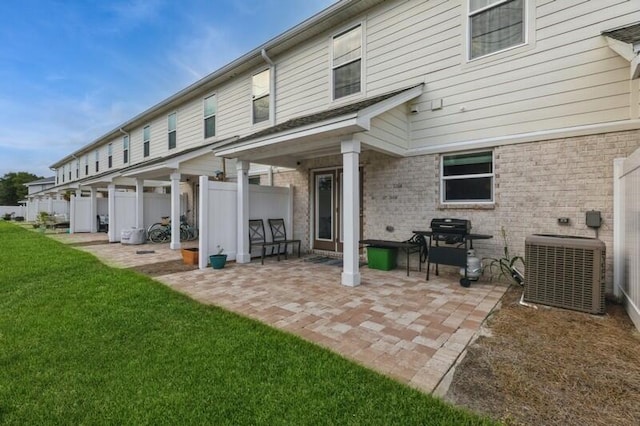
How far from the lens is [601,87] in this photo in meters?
4.66

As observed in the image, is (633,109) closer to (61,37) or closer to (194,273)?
(194,273)

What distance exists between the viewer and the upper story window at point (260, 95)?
32.0 feet

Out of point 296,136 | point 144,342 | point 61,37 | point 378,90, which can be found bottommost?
point 144,342

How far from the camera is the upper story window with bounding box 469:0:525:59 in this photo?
5.39 m

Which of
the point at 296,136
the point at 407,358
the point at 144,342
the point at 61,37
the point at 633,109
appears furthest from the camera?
the point at 61,37

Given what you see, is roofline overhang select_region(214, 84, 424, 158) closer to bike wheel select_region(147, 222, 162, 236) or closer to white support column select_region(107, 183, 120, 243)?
bike wheel select_region(147, 222, 162, 236)

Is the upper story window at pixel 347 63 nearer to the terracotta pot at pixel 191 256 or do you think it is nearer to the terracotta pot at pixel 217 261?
the terracotta pot at pixel 217 261

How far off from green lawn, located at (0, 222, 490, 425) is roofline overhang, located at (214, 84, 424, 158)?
3.34 m

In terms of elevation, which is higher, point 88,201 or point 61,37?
point 61,37

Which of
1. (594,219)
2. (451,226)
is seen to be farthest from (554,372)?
(594,219)

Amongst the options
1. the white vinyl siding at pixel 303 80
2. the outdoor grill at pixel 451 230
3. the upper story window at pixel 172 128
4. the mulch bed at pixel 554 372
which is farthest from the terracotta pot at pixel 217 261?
the upper story window at pixel 172 128

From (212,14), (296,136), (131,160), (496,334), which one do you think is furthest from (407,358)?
(131,160)

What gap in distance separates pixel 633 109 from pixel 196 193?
13.8 metres

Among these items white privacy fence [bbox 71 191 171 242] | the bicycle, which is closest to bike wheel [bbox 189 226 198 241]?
the bicycle
